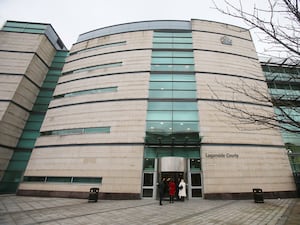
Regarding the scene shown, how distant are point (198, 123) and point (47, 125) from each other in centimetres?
1491

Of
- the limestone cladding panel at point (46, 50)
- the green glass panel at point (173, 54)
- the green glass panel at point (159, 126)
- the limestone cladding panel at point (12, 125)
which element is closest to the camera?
the green glass panel at point (159, 126)

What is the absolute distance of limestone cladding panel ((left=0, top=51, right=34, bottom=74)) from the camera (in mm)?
19531

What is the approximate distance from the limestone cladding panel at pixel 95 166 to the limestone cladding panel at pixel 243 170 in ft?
18.0

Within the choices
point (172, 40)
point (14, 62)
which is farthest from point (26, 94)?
point (172, 40)

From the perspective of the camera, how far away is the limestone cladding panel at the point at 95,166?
13.2 meters

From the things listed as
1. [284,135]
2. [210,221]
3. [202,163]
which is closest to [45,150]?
[202,163]

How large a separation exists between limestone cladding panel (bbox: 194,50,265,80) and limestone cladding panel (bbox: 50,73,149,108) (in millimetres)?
6055

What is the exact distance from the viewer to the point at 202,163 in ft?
44.5

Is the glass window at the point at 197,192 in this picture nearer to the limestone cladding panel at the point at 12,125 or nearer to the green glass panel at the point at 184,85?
the green glass panel at the point at 184,85

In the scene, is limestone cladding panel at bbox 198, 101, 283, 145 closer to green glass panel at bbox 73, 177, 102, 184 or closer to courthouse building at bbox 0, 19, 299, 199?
courthouse building at bbox 0, 19, 299, 199

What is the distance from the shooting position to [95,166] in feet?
45.8

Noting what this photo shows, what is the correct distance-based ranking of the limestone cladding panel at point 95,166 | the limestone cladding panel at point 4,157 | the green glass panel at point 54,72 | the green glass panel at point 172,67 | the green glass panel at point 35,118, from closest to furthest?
the limestone cladding panel at point 95,166 → the limestone cladding panel at point 4,157 → the green glass panel at point 172,67 → the green glass panel at point 35,118 → the green glass panel at point 54,72

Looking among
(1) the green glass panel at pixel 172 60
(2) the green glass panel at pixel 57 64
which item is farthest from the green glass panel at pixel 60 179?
(2) the green glass panel at pixel 57 64

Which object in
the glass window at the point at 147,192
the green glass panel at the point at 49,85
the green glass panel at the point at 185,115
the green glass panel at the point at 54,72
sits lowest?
the glass window at the point at 147,192
